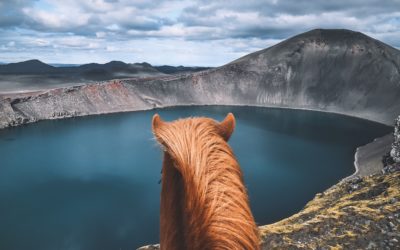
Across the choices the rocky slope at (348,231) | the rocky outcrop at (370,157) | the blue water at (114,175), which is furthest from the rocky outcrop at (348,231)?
the rocky outcrop at (370,157)

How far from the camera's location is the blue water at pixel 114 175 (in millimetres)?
47125

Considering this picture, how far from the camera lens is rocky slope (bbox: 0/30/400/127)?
487ft

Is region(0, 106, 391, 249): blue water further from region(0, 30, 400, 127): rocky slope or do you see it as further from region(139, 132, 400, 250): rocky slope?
region(139, 132, 400, 250): rocky slope

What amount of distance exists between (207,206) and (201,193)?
0.09 meters

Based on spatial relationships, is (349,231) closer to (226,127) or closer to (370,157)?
(226,127)

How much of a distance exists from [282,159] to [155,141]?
84.3m

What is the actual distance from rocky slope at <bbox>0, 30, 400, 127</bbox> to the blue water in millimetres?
20032

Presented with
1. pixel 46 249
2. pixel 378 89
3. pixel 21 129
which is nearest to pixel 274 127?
pixel 378 89

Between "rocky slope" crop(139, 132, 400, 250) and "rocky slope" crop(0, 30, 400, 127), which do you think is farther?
"rocky slope" crop(0, 30, 400, 127)

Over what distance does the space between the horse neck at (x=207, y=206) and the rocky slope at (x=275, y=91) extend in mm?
144386

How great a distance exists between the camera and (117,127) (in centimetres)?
12000

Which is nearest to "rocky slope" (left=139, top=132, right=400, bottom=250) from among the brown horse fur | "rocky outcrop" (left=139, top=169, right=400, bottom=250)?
"rocky outcrop" (left=139, top=169, right=400, bottom=250)

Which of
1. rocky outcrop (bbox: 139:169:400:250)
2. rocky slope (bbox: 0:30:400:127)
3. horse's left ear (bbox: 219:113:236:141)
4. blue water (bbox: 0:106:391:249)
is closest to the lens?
horse's left ear (bbox: 219:113:236:141)

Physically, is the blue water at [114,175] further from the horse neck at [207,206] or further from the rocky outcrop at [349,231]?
the horse neck at [207,206]
